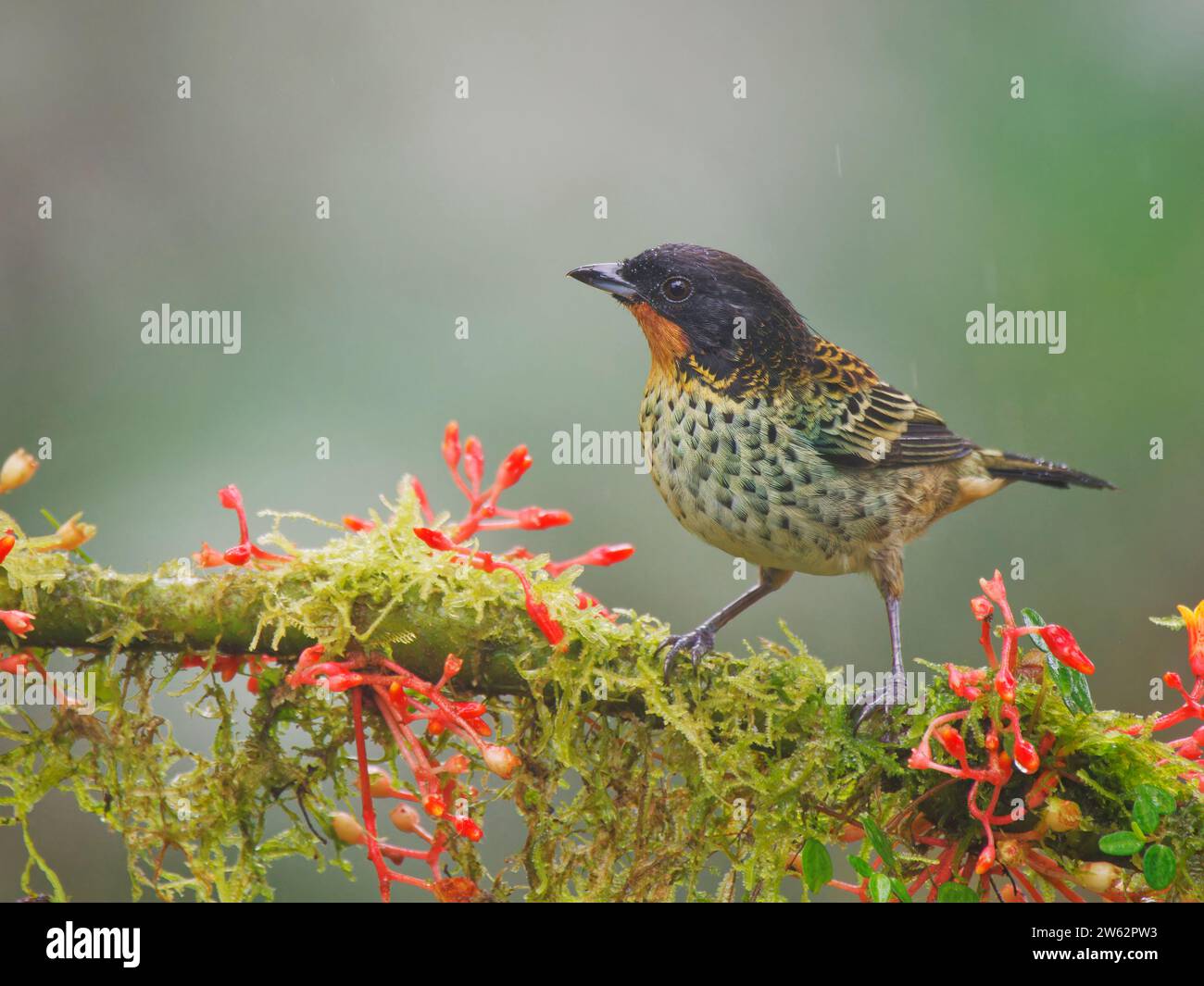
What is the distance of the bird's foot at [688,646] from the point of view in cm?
243

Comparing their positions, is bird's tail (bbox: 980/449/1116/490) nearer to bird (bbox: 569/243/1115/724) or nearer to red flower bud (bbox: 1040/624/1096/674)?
bird (bbox: 569/243/1115/724)

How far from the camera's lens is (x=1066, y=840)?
2.25m

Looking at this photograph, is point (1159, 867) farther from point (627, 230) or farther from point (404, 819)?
point (627, 230)

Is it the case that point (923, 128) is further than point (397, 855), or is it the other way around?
point (923, 128)

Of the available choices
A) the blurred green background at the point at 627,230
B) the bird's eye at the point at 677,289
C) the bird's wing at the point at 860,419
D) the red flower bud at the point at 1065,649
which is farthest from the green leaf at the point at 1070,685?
the blurred green background at the point at 627,230

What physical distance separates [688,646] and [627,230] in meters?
3.52

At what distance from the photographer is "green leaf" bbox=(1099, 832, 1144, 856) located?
2.06 m

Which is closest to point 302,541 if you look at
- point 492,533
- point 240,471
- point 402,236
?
point 240,471

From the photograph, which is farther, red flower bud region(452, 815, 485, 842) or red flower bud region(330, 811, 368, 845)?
red flower bud region(330, 811, 368, 845)

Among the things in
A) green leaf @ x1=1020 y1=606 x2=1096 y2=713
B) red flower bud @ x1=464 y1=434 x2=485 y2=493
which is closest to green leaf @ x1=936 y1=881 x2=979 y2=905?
green leaf @ x1=1020 y1=606 x2=1096 y2=713

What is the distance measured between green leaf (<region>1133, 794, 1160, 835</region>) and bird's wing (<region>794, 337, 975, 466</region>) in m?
1.26

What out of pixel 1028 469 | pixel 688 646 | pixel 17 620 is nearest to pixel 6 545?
pixel 17 620
